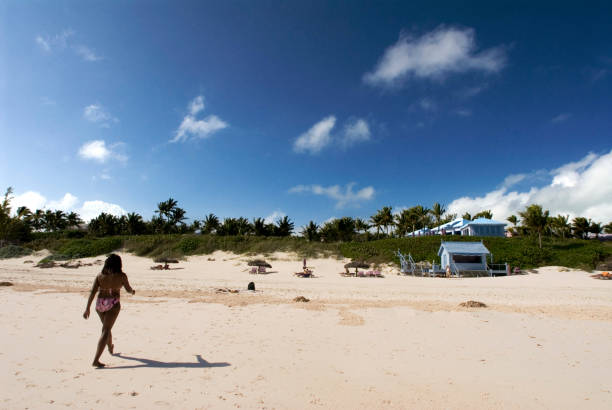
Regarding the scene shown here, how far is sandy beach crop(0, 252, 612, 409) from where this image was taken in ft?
12.8

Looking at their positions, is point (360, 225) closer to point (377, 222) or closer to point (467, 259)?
point (377, 222)

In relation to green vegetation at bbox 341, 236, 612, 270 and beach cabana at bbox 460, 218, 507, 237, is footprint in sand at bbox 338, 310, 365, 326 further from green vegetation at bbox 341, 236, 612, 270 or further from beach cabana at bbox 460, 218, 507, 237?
beach cabana at bbox 460, 218, 507, 237

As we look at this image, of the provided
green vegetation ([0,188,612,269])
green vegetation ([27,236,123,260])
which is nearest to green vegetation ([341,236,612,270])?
green vegetation ([0,188,612,269])

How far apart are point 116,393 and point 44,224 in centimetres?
8631

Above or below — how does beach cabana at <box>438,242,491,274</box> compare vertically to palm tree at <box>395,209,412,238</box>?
below

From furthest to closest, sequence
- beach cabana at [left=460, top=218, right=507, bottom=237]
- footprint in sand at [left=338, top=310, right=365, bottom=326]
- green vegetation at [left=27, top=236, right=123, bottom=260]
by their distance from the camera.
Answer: beach cabana at [left=460, top=218, right=507, bottom=237] < green vegetation at [left=27, top=236, right=123, bottom=260] < footprint in sand at [left=338, top=310, right=365, bottom=326]

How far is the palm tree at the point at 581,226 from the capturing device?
64.0 m

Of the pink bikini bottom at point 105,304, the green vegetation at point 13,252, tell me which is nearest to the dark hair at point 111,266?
the pink bikini bottom at point 105,304

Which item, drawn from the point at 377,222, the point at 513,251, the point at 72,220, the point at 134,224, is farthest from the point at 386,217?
the point at 72,220

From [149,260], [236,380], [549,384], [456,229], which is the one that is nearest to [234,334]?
[236,380]

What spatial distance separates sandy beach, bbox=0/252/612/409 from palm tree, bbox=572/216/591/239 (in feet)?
243

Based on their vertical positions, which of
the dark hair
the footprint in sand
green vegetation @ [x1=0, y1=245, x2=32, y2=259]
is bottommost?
the footprint in sand

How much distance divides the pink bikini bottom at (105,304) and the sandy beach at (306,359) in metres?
0.89

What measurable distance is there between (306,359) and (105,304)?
3.59 meters
